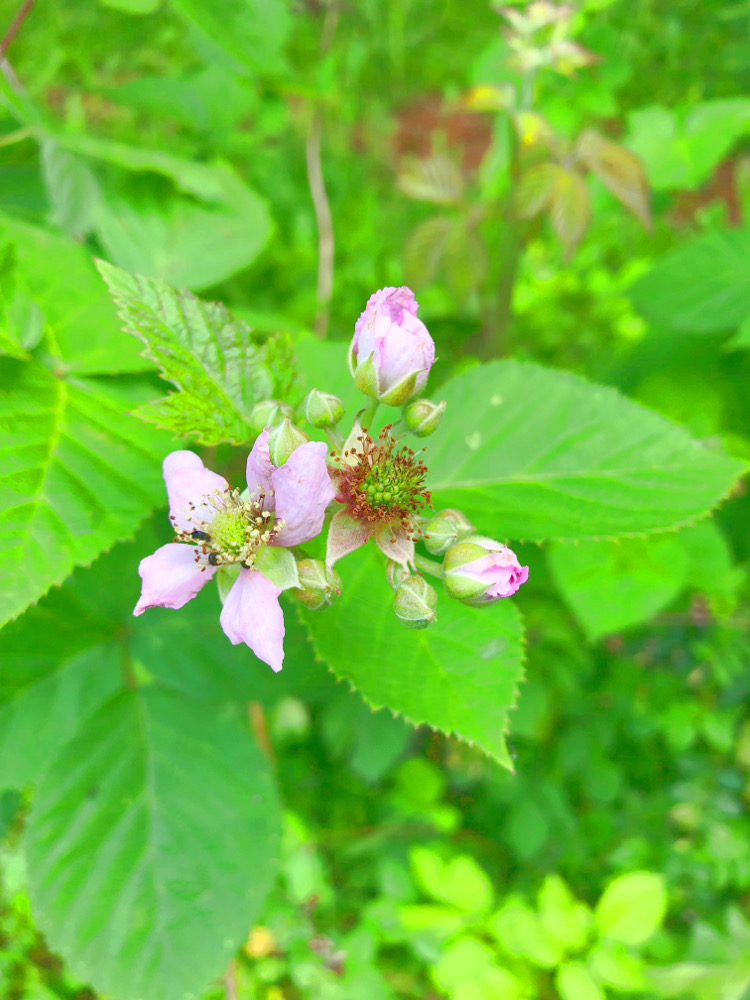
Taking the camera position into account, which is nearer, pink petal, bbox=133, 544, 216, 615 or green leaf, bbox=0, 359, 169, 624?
pink petal, bbox=133, 544, 216, 615

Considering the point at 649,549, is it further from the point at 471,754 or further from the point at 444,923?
the point at 444,923

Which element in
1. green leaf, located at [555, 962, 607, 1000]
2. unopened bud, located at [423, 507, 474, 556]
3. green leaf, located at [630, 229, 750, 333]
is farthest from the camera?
green leaf, located at [630, 229, 750, 333]

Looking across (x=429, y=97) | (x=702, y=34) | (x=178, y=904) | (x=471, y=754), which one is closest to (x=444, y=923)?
(x=471, y=754)

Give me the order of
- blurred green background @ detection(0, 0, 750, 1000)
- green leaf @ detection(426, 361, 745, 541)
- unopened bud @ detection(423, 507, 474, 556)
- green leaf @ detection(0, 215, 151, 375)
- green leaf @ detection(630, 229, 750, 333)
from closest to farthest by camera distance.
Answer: unopened bud @ detection(423, 507, 474, 556), green leaf @ detection(426, 361, 745, 541), green leaf @ detection(0, 215, 151, 375), blurred green background @ detection(0, 0, 750, 1000), green leaf @ detection(630, 229, 750, 333)

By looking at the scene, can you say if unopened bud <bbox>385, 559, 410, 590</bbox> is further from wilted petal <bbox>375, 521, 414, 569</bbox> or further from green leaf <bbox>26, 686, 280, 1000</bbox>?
green leaf <bbox>26, 686, 280, 1000</bbox>

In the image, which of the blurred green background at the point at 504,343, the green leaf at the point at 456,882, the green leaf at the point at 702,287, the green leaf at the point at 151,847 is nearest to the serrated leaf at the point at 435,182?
the blurred green background at the point at 504,343

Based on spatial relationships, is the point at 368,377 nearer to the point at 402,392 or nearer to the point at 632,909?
the point at 402,392

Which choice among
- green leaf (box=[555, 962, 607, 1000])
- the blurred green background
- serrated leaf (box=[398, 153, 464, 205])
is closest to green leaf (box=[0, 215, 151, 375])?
the blurred green background
